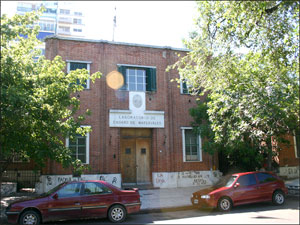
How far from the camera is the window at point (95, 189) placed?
28.1 ft

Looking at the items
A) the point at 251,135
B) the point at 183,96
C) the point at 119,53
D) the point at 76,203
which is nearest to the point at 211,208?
the point at 251,135

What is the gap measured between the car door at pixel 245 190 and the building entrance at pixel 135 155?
6445 millimetres

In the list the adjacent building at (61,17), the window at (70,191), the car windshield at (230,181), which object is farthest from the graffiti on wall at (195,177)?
the adjacent building at (61,17)

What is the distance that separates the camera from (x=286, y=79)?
10570mm

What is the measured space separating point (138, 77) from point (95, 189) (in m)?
8.89

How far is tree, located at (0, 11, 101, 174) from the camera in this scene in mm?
7879

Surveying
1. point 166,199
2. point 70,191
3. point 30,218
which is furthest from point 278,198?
point 30,218

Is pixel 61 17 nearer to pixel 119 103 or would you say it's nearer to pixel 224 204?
pixel 119 103

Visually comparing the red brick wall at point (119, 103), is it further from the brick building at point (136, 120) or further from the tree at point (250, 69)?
the tree at point (250, 69)

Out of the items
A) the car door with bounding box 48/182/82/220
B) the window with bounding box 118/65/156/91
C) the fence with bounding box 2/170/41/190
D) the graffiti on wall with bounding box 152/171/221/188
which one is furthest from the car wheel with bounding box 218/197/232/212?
the fence with bounding box 2/170/41/190

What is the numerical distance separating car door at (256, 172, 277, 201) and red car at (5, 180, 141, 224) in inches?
188

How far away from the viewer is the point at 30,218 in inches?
312

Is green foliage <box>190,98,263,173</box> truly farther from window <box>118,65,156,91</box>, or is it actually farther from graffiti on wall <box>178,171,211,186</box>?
window <box>118,65,156,91</box>

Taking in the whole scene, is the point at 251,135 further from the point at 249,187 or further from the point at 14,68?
the point at 14,68
